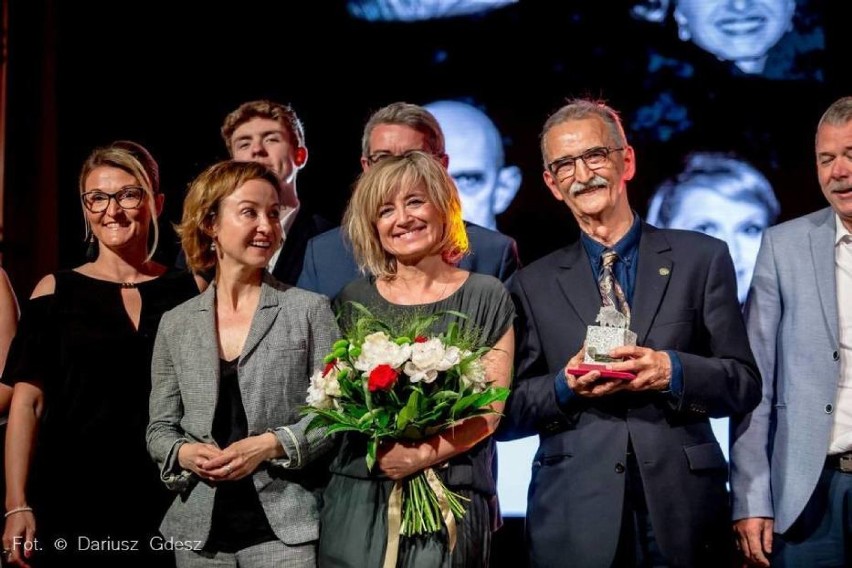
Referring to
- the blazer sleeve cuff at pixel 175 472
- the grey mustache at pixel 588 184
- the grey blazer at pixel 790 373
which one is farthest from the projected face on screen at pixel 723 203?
the blazer sleeve cuff at pixel 175 472

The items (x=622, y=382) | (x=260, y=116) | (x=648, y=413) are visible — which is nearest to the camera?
(x=622, y=382)

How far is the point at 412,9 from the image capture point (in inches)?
208

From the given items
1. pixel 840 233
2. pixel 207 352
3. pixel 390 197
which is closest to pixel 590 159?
pixel 390 197

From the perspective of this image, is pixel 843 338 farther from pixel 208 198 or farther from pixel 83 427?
pixel 83 427

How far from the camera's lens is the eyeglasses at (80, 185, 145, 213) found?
3.60m

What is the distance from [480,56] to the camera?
5.23 metres

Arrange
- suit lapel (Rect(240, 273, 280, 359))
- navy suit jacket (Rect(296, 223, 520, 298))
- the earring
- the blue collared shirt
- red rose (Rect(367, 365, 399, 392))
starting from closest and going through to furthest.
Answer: red rose (Rect(367, 365, 399, 392)) → suit lapel (Rect(240, 273, 280, 359)) → the blue collared shirt → the earring → navy suit jacket (Rect(296, 223, 520, 298))

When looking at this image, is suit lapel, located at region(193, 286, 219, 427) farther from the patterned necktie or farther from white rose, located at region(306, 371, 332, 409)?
the patterned necktie

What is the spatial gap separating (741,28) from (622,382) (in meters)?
2.75

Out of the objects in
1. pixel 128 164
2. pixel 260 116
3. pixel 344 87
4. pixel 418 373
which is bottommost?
pixel 418 373

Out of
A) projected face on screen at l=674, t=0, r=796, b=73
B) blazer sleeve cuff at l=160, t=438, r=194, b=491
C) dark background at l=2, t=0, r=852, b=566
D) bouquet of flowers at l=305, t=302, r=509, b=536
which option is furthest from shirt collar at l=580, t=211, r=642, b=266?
projected face on screen at l=674, t=0, r=796, b=73

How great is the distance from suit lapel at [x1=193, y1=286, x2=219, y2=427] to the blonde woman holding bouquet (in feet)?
1.38

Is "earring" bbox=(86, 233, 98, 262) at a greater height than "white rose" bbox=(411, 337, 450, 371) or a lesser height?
greater

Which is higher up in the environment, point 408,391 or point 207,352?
point 207,352
